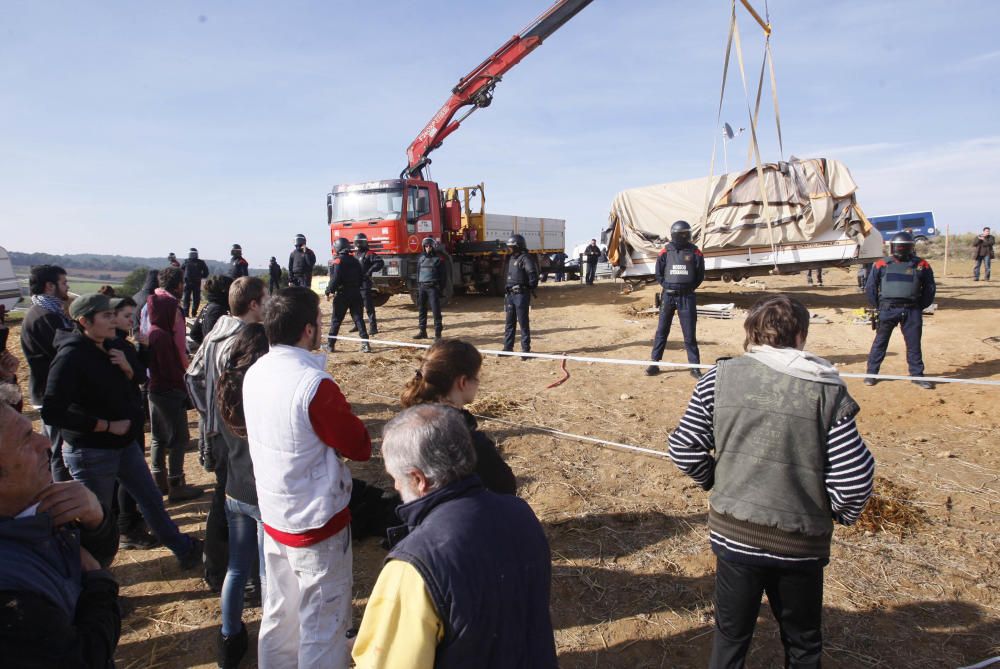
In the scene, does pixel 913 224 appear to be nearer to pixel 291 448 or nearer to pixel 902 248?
pixel 902 248

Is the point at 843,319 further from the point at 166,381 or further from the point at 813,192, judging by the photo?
the point at 166,381

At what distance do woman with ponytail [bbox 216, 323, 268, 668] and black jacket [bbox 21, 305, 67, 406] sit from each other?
2.24 metres

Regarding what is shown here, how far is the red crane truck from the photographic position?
12.8m

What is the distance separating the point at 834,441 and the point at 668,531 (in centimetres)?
206

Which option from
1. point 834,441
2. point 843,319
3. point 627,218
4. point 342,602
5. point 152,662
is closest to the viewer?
point 834,441

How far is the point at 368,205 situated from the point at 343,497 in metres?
11.9

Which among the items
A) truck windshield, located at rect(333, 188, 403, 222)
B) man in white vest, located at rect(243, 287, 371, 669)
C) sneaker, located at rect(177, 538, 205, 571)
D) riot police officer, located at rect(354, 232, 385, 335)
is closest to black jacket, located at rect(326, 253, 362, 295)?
riot police officer, located at rect(354, 232, 385, 335)

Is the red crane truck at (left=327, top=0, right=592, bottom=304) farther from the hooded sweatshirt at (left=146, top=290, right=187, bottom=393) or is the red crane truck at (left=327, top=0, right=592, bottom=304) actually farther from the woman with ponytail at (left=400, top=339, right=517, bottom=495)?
the woman with ponytail at (left=400, top=339, right=517, bottom=495)

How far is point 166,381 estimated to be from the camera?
4.17 meters

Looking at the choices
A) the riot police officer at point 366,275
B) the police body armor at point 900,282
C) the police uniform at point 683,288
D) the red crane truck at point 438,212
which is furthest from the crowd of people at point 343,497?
the red crane truck at point 438,212

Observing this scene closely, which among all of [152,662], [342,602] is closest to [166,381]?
[152,662]

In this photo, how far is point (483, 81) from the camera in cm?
1404

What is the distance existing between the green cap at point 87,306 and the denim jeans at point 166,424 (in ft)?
4.14

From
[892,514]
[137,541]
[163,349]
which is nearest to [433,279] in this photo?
[163,349]
